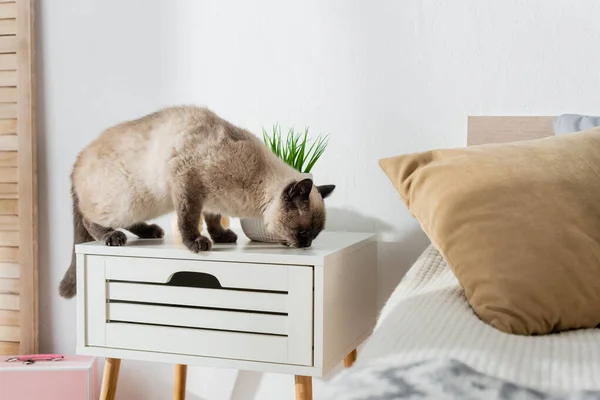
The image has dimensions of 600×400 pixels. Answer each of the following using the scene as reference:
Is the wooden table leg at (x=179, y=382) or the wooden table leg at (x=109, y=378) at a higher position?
the wooden table leg at (x=109, y=378)

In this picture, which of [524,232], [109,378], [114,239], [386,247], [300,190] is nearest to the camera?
[524,232]

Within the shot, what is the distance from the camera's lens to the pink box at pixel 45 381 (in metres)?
1.79

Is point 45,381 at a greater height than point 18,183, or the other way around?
point 18,183

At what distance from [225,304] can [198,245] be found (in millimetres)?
140

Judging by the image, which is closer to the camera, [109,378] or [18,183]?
[109,378]

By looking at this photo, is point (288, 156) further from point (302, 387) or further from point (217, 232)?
point (302, 387)

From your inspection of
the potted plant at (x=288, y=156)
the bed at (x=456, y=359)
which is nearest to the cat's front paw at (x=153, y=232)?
the potted plant at (x=288, y=156)

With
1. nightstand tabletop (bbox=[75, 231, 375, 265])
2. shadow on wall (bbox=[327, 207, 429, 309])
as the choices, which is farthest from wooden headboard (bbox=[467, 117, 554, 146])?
nightstand tabletop (bbox=[75, 231, 375, 265])

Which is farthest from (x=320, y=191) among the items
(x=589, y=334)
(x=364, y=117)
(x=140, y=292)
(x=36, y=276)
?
(x=36, y=276)

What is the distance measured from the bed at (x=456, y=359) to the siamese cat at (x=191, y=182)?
39 centimetres

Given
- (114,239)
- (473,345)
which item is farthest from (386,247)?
(473,345)

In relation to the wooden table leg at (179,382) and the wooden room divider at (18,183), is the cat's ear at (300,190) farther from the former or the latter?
the wooden room divider at (18,183)

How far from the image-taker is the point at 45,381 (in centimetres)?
181

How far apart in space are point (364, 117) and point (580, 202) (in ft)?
2.75
